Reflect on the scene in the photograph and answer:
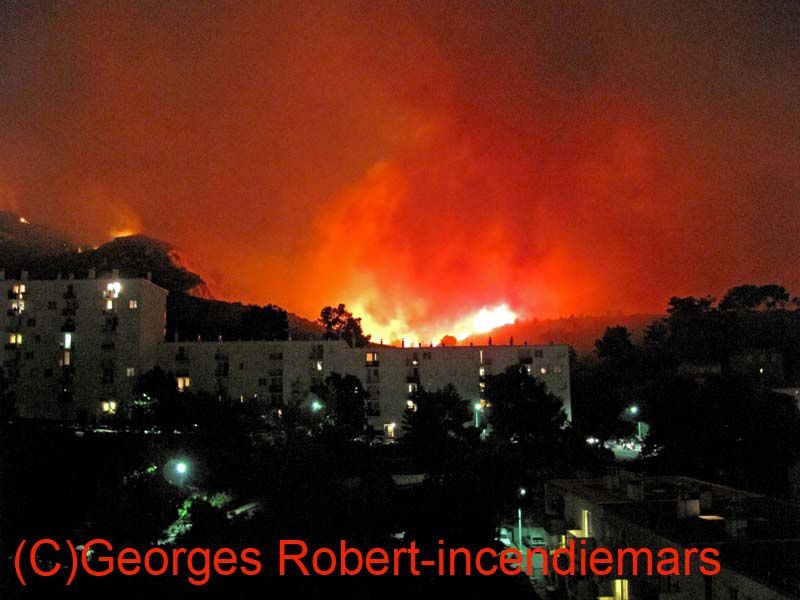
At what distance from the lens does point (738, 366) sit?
8588 centimetres

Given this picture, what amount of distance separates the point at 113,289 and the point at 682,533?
56.1 metres

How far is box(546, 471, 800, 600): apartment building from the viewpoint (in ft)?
59.9

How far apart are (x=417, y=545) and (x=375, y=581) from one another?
3073 millimetres

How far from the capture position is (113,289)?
66.2 metres

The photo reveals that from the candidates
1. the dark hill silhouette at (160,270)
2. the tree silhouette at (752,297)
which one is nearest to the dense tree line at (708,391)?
the tree silhouette at (752,297)

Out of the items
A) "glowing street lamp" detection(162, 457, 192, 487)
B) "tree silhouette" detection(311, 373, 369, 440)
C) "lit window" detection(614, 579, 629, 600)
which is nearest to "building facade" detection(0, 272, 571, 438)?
"tree silhouette" detection(311, 373, 369, 440)

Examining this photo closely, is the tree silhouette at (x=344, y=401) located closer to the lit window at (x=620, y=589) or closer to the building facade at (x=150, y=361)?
the building facade at (x=150, y=361)

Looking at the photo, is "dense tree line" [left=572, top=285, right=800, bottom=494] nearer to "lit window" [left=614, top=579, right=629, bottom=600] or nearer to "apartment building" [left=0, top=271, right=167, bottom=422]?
"lit window" [left=614, top=579, right=629, bottom=600]

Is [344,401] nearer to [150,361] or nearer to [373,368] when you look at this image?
[373,368]

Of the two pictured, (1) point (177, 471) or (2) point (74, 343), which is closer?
(1) point (177, 471)

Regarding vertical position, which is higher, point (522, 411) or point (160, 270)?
point (160, 270)

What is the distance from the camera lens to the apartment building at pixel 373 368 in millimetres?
64500

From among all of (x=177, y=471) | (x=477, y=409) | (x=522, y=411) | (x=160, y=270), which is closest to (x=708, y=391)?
(x=522, y=411)

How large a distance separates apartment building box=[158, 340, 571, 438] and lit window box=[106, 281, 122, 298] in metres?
8.15
